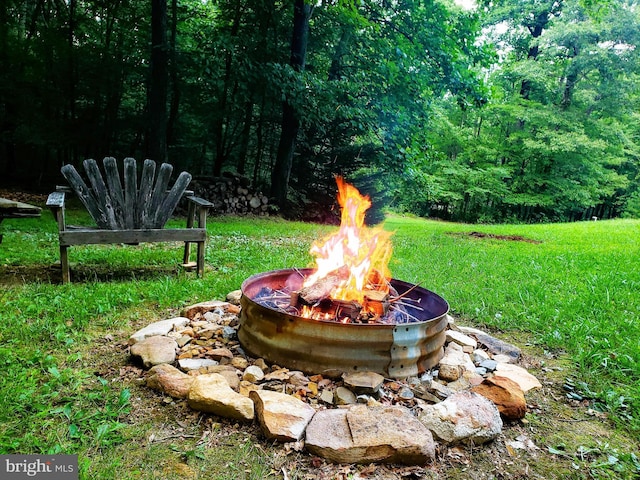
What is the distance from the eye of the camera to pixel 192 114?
35.1 ft

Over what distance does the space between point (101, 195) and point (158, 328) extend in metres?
1.80

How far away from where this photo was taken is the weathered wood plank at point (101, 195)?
365cm

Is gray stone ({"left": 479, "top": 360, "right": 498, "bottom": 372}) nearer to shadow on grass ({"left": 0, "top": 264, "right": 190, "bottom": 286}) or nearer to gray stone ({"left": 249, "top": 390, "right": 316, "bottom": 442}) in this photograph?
gray stone ({"left": 249, "top": 390, "right": 316, "bottom": 442})

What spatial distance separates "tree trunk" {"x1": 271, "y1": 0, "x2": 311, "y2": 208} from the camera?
359 inches

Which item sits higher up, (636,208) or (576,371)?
(636,208)

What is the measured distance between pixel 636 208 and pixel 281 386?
78.0 ft

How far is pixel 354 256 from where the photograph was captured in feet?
9.14

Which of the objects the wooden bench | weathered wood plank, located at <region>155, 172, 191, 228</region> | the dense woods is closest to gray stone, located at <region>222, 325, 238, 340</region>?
the wooden bench

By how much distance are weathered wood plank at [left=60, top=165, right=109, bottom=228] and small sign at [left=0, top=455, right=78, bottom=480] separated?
262cm

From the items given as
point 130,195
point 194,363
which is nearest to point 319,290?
point 194,363

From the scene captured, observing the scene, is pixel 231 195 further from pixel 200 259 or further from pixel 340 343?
pixel 340 343

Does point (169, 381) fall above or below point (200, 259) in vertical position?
below

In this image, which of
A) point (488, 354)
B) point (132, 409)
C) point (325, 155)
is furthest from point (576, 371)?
point (325, 155)

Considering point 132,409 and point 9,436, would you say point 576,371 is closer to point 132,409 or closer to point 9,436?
point 132,409
